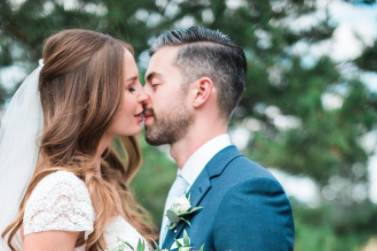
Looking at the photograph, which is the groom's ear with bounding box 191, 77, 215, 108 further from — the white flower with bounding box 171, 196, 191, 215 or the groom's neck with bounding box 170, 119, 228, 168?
the white flower with bounding box 171, 196, 191, 215

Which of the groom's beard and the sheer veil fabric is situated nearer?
the sheer veil fabric

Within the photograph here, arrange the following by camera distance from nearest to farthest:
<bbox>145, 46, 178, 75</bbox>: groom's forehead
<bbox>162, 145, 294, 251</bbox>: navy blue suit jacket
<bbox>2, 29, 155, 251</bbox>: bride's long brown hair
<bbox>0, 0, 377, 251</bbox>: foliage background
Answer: <bbox>162, 145, 294, 251</bbox>: navy blue suit jacket → <bbox>2, 29, 155, 251</bbox>: bride's long brown hair → <bbox>145, 46, 178, 75</bbox>: groom's forehead → <bbox>0, 0, 377, 251</bbox>: foliage background

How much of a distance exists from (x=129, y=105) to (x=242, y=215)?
3.65 feet

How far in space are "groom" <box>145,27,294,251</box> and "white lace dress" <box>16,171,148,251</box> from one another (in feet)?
1.43

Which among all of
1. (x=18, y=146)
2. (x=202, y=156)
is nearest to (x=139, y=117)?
(x=202, y=156)

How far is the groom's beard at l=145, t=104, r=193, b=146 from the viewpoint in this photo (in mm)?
4273

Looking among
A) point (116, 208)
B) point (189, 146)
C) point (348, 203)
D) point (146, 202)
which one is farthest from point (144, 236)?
point (348, 203)

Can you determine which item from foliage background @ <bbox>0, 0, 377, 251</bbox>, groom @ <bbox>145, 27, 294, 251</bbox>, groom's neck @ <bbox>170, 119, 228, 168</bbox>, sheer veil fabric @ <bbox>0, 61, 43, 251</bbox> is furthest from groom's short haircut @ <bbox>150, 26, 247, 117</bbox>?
foliage background @ <bbox>0, 0, 377, 251</bbox>

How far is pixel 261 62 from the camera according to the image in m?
6.82

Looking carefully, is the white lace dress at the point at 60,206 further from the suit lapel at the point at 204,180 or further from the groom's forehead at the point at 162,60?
the groom's forehead at the point at 162,60

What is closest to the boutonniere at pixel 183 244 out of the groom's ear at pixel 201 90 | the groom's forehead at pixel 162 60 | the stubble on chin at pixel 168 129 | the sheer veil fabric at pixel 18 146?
the stubble on chin at pixel 168 129

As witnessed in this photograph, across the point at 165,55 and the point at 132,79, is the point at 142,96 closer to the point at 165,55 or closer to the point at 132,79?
the point at 132,79

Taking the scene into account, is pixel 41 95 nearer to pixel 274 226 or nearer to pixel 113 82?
pixel 113 82

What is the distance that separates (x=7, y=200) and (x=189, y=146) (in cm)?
104
